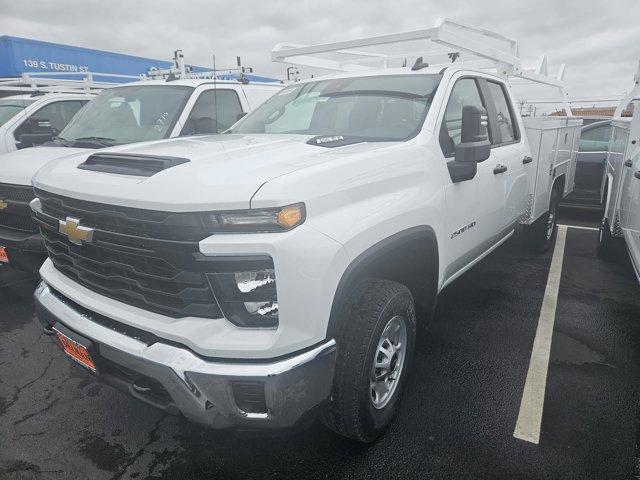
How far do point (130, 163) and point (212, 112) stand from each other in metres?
3.13

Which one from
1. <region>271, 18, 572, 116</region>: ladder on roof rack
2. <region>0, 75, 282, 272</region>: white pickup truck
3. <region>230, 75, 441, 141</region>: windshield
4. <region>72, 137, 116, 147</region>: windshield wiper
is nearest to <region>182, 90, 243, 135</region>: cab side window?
<region>0, 75, 282, 272</region>: white pickup truck

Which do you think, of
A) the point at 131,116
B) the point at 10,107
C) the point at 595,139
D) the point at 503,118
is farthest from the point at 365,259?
the point at 595,139

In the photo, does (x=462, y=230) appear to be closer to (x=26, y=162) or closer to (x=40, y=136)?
(x=26, y=162)

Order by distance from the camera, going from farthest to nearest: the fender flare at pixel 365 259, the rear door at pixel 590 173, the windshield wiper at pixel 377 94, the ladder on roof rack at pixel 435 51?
1. the rear door at pixel 590 173
2. the ladder on roof rack at pixel 435 51
3. the windshield wiper at pixel 377 94
4. the fender flare at pixel 365 259

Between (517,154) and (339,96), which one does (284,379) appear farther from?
(517,154)

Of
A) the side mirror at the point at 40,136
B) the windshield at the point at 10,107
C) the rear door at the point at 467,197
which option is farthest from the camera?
the windshield at the point at 10,107

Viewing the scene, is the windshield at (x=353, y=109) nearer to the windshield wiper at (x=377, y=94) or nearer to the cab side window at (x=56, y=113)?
the windshield wiper at (x=377, y=94)

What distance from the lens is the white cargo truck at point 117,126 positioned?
381cm

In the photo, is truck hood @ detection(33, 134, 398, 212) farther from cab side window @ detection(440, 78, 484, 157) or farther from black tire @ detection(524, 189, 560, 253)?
black tire @ detection(524, 189, 560, 253)

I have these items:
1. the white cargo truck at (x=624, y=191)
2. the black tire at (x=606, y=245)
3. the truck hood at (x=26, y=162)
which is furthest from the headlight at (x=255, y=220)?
the black tire at (x=606, y=245)

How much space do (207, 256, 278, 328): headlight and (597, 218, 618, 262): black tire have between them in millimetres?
4860

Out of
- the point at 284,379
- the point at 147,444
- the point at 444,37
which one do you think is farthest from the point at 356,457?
the point at 444,37

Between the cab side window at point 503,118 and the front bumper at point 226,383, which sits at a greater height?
the cab side window at point 503,118

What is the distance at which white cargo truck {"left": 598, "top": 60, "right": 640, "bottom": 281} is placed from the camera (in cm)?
371
